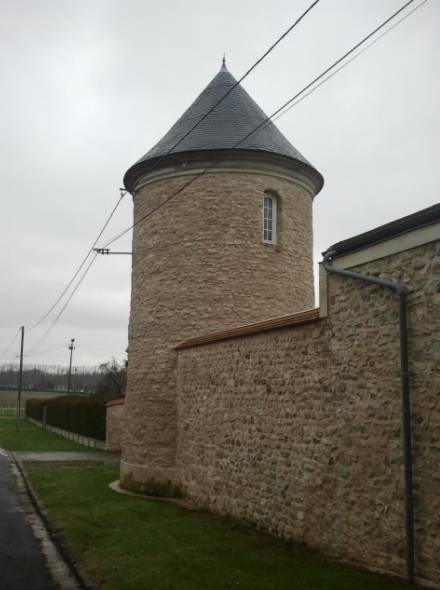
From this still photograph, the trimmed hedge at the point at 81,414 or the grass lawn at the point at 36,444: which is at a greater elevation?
the trimmed hedge at the point at 81,414

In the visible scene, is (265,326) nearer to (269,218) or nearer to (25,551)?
(25,551)

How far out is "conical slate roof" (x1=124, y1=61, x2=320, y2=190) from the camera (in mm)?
15090

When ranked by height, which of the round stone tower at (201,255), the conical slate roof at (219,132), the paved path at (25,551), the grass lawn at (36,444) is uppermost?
the conical slate roof at (219,132)

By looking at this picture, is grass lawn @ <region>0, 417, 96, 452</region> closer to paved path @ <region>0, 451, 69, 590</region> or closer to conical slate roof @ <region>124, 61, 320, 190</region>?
paved path @ <region>0, 451, 69, 590</region>

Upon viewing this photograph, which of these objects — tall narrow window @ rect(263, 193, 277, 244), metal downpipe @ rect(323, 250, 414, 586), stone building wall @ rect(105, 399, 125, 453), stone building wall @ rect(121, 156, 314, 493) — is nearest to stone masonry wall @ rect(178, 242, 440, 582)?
metal downpipe @ rect(323, 250, 414, 586)

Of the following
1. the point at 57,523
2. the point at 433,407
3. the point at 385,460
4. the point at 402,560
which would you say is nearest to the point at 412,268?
the point at 433,407

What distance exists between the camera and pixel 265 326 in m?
10.4

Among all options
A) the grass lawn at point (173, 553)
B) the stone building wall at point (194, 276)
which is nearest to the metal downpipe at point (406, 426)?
the grass lawn at point (173, 553)

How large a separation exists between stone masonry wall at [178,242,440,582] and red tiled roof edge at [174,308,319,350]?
0.42 ft

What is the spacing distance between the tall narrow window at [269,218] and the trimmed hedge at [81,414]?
13992 mm

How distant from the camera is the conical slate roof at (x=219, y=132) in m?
15.1

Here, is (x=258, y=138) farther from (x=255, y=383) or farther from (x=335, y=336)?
(x=335, y=336)

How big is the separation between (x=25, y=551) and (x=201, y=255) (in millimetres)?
7383

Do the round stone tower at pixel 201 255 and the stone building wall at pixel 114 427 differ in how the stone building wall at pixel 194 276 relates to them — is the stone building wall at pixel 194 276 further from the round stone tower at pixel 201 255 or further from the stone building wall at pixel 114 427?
the stone building wall at pixel 114 427
